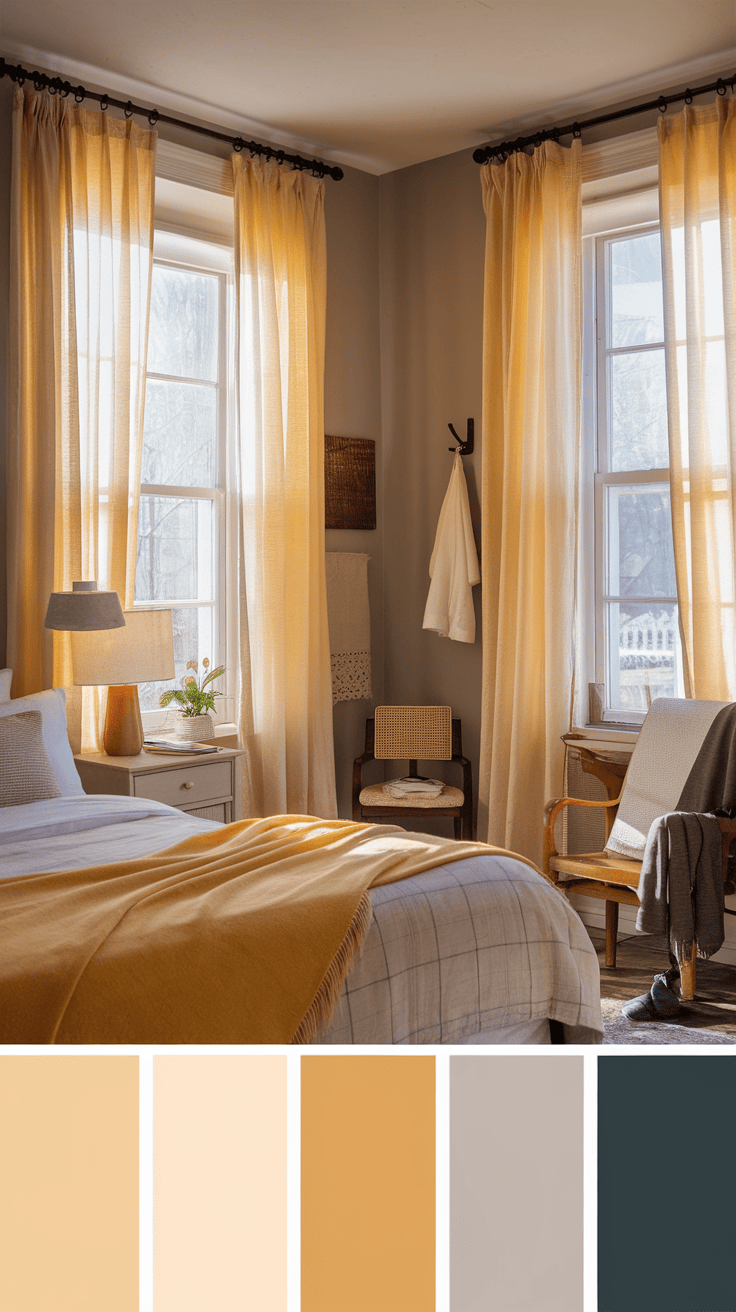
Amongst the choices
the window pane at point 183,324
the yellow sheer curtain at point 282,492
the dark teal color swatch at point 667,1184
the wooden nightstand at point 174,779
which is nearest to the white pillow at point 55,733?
the wooden nightstand at point 174,779

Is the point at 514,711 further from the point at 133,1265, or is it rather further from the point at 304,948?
the point at 133,1265

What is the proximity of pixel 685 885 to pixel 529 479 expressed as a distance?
1788 millimetres

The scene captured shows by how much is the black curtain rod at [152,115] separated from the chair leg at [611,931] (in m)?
3.19

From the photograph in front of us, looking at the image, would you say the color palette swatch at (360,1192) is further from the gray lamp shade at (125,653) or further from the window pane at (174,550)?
the window pane at (174,550)

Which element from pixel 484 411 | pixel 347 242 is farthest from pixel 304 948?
pixel 347 242

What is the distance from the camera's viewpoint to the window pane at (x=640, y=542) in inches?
165

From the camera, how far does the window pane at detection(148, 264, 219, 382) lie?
14.2ft

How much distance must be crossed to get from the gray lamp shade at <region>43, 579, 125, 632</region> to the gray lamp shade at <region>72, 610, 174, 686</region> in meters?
0.10

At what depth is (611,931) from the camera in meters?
3.77

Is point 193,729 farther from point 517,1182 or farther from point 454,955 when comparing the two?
point 517,1182

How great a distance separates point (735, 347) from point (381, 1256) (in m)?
3.40

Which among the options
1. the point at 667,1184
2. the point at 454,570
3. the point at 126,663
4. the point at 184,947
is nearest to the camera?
the point at 667,1184

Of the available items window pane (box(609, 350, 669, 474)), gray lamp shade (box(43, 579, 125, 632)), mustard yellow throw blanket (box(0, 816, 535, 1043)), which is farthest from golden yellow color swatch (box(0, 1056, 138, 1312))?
window pane (box(609, 350, 669, 474))

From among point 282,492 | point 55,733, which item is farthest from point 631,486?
point 55,733
